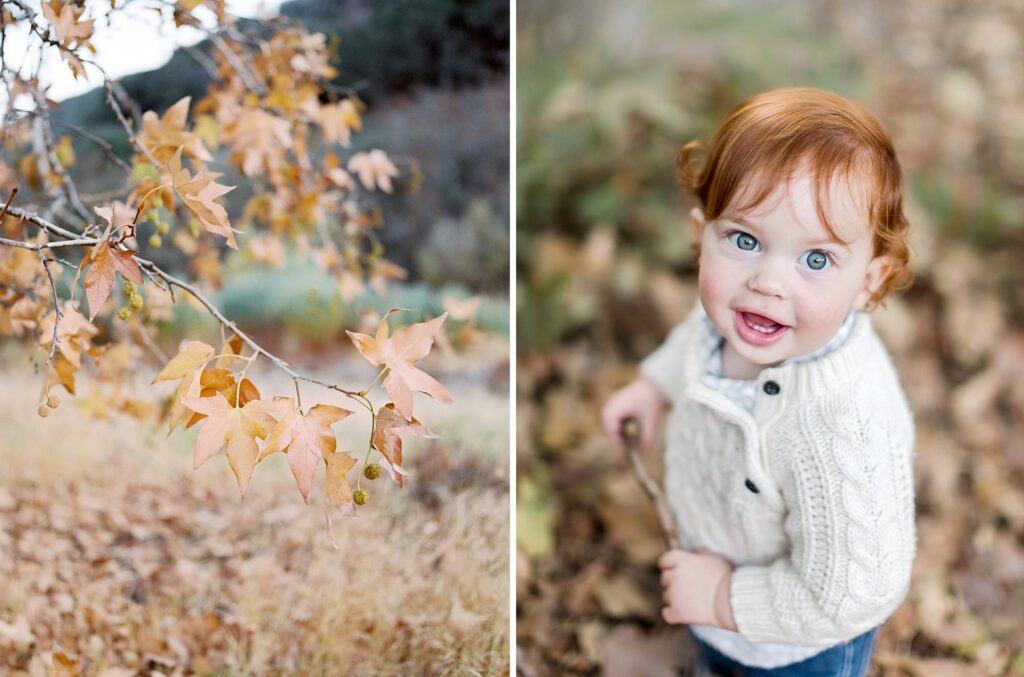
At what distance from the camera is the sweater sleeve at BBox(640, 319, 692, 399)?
1200 mm

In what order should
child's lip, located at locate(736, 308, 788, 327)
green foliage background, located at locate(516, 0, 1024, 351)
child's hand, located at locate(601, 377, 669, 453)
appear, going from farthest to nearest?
1. green foliage background, located at locate(516, 0, 1024, 351)
2. child's hand, located at locate(601, 377, 669, 453)
3. child's lip, located at locate(736, 308, 788, 327)

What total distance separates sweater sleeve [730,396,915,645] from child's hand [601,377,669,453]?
1.07ft

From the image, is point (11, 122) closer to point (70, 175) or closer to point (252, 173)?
point (70, 175)

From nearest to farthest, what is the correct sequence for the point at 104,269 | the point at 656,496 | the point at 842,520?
1. the point at 104,269
2. the point at 842,520
3. the point at 656,496

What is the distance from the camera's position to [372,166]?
1.33 metres

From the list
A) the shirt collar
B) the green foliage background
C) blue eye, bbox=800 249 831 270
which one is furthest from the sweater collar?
the green foliage background

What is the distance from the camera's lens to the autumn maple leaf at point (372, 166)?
1.33m

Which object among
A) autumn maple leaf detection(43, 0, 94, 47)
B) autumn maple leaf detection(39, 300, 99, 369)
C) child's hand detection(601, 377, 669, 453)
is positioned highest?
autumn maple leaf detection(43, 0, 94, 47)

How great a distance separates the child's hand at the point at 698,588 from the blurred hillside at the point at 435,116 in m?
0.54

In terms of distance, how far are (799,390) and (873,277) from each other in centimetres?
15

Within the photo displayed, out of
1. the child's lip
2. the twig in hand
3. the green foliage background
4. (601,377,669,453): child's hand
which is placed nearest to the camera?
the child's lip

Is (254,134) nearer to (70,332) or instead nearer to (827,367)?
(70,332)

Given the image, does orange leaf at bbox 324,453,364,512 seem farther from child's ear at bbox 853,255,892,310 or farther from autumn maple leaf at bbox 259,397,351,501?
child's ear at bbox 853,255,892,310

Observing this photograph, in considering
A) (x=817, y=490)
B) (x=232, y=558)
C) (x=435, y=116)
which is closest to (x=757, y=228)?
(x=817, y=490)
